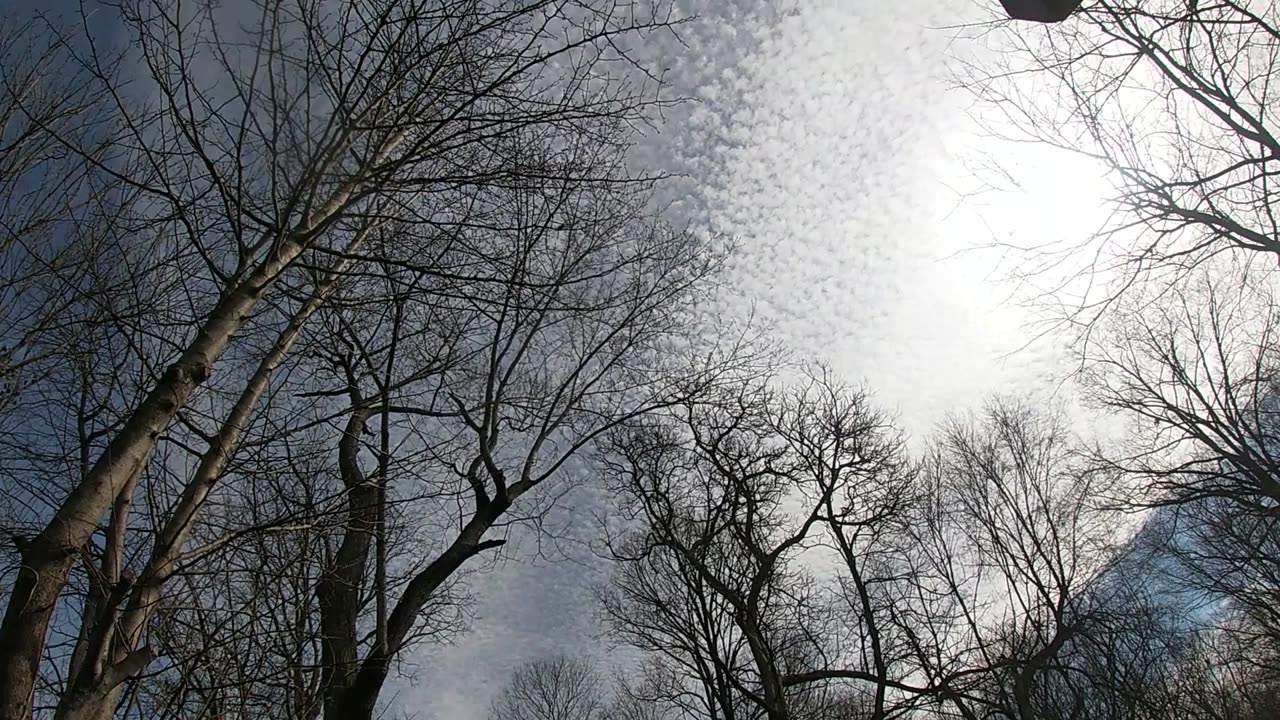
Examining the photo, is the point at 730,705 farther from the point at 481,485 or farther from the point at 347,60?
the point at 347,60

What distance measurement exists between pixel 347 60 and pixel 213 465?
1.66 metres

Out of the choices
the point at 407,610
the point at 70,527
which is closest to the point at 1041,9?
the point at 70,527

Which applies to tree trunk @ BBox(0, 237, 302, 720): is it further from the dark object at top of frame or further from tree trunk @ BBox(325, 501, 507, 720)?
tree trunk @ BBox(325, 501, 507, 720)

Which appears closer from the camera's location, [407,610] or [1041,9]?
[1041,9]

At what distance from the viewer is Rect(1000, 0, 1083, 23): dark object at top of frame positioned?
1.94 meters

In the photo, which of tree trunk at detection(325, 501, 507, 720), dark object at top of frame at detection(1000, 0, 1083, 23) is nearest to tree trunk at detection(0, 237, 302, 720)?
dark object at top of frame at detection(1000, 0, 1083, 23)

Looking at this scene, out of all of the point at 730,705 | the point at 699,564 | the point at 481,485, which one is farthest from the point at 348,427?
the point at 730,705

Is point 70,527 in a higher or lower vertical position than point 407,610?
lower

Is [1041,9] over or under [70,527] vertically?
over

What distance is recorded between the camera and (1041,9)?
6.51ft

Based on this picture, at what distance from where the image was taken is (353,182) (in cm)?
290

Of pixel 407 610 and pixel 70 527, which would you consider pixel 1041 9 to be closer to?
pixel 70 527

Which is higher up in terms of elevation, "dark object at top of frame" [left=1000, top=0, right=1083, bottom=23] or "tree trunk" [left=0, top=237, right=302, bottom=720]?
Result: "dark object at top of frame" [left=1000, top=0, right=1083, bottom=23]

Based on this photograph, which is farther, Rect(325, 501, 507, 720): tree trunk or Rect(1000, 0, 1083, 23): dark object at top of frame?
Rect(325, 501, 507, 720): tree trunk
